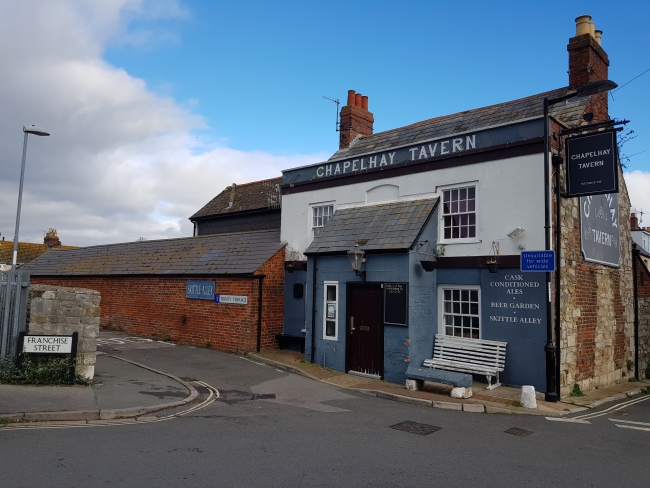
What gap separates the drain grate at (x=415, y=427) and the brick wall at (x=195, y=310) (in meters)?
8.00

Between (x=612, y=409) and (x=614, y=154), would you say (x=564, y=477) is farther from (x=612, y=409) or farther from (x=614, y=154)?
(x=614, y=154)

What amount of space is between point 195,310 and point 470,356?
9705 mm

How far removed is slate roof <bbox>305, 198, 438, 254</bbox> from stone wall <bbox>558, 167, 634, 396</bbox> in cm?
349

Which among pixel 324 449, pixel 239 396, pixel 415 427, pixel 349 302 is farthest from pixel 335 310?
pixel 324 449

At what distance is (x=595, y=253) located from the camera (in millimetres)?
13711

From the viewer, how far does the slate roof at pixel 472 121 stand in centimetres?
1375

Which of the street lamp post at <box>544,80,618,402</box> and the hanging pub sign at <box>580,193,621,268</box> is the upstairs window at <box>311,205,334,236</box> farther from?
the hanging pub sign at <box>580,193,621,268</box>

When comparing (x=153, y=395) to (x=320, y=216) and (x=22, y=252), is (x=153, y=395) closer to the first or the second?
(x=320, y=216)

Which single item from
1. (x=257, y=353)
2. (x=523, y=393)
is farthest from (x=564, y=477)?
(x=257, y=353)

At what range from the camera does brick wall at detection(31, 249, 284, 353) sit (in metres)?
16.0

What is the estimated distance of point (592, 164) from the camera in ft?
37.8

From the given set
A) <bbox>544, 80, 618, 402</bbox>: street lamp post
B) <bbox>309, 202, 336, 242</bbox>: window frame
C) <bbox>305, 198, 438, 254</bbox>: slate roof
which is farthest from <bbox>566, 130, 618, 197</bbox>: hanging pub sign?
<bbox>309, 202, 336, 242</bbox>: window frame

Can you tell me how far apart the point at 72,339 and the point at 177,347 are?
6.79 metres

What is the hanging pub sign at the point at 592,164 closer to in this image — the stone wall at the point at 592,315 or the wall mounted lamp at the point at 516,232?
the stone wall at the point at 592,315
